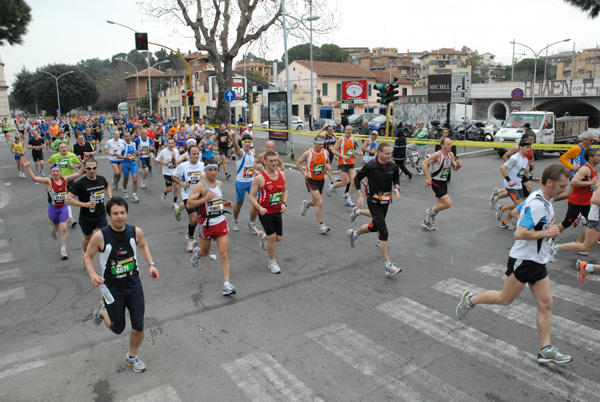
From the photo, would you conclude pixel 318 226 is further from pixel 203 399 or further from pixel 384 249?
pixel 203 399

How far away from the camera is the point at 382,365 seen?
184 inches

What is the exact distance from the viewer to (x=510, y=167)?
30.4ft

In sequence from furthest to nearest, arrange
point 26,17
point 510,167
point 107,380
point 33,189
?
point 26,17 → point 33,189 → point 510,167 → point 107,380

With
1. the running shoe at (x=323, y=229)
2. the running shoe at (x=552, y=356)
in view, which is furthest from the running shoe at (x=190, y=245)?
the running shoe at (x=552, y=356)

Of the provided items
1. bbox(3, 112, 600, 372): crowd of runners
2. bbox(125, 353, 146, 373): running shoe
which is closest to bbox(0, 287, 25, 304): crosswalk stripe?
bbox(3, 112, 600, 372): crowd of runners

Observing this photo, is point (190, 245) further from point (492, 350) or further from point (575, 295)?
point (575, 295)

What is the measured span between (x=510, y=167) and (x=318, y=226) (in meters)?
4.06

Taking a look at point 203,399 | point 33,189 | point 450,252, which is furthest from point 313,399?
point 33,189

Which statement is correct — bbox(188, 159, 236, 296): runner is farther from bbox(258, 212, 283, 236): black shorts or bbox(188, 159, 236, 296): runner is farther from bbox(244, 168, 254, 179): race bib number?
bbox(244, 168, 254, 179): race bib number

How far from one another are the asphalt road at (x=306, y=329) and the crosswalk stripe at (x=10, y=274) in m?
0.02

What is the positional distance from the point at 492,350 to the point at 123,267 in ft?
12.7

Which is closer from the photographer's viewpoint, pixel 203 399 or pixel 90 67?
pixel 203 399

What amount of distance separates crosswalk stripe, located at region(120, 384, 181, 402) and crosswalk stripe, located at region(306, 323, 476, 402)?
163 cm

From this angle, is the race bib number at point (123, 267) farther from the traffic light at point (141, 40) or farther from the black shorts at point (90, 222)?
the traffic light at point (141, 40)
